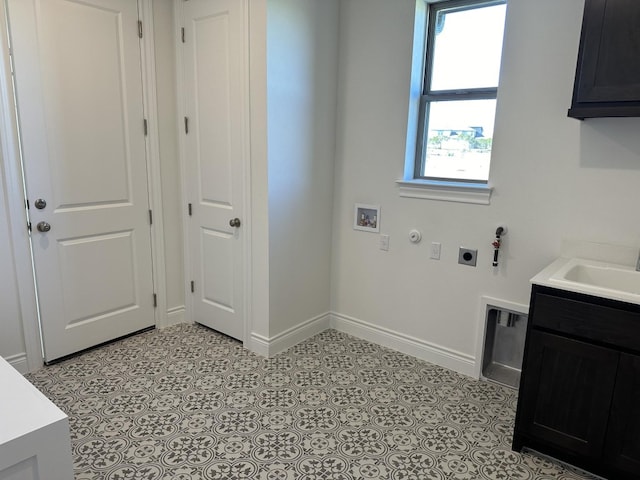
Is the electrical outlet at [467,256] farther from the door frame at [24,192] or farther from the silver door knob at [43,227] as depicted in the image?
the silver door knob at [43,227]

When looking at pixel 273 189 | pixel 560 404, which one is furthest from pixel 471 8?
pixel 560 404

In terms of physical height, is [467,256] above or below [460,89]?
below

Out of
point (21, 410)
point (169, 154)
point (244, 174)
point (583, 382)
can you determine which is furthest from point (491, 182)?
point (21, 410)

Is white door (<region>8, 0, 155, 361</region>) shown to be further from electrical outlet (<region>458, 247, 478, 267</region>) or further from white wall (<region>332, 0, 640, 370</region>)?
electrical outlet (<region>458, 247, 478, 267</region>)

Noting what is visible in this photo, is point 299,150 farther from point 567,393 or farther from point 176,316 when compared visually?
point 567,393

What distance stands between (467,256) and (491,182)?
0.47 m

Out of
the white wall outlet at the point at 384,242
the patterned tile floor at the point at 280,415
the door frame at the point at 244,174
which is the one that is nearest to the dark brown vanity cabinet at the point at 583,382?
the patterned tile floor at the point at 280,415

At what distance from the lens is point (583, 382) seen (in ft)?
6.19

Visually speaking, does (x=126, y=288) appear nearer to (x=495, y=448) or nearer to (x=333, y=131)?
(x=333, y=131)

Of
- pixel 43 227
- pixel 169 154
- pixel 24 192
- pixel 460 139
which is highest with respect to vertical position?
pixel 460 139

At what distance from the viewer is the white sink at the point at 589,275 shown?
1915 mm

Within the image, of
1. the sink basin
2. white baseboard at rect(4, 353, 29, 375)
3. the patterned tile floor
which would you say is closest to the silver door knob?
white baseboard at rect(4, 353, 29, 375)

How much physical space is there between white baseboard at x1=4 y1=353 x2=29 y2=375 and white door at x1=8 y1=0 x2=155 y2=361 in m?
0.13

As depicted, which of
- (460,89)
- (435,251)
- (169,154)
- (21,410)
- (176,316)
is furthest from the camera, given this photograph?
(176,316)
